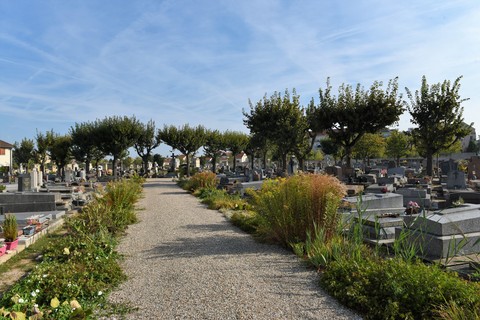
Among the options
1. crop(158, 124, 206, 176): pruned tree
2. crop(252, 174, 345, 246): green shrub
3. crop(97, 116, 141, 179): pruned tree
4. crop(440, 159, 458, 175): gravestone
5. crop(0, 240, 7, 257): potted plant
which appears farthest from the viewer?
crop(158, 124, 206, 176): pruned tree

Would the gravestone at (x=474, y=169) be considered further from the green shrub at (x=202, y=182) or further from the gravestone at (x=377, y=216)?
the gravestone at (x=377, y=216)

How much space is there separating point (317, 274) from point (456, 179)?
1503 cm

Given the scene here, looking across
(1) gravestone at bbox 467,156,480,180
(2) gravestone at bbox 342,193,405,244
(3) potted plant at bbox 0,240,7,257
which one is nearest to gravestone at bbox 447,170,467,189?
(1) gravestone at bbox 467,156,480,180

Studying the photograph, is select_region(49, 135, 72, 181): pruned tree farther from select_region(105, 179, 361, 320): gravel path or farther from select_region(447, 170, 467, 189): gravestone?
select_region(447, 170, 467, 189): gravestone

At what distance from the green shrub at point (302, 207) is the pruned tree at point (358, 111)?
61.9 feet

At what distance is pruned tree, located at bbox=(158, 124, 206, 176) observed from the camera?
4019cm

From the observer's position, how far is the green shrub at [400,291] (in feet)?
11.5

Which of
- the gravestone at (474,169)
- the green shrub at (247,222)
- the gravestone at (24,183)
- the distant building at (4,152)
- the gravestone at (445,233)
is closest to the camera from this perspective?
the gravestone at (445,233)

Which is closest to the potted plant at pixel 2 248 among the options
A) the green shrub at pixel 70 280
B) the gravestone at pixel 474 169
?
the green shrub at pixel 70 280

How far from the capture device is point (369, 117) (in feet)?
80.1

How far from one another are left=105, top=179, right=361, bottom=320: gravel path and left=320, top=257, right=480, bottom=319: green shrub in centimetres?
18

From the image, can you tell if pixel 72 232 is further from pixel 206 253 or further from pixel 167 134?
pixel 167 134

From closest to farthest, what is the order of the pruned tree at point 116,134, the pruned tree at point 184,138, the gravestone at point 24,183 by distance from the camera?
the gravestone at point 24,183 < the pruned tree at point 116,134 < the pruned tree at point 184,138

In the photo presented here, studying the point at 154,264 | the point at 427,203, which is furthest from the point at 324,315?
the point at 427,203
